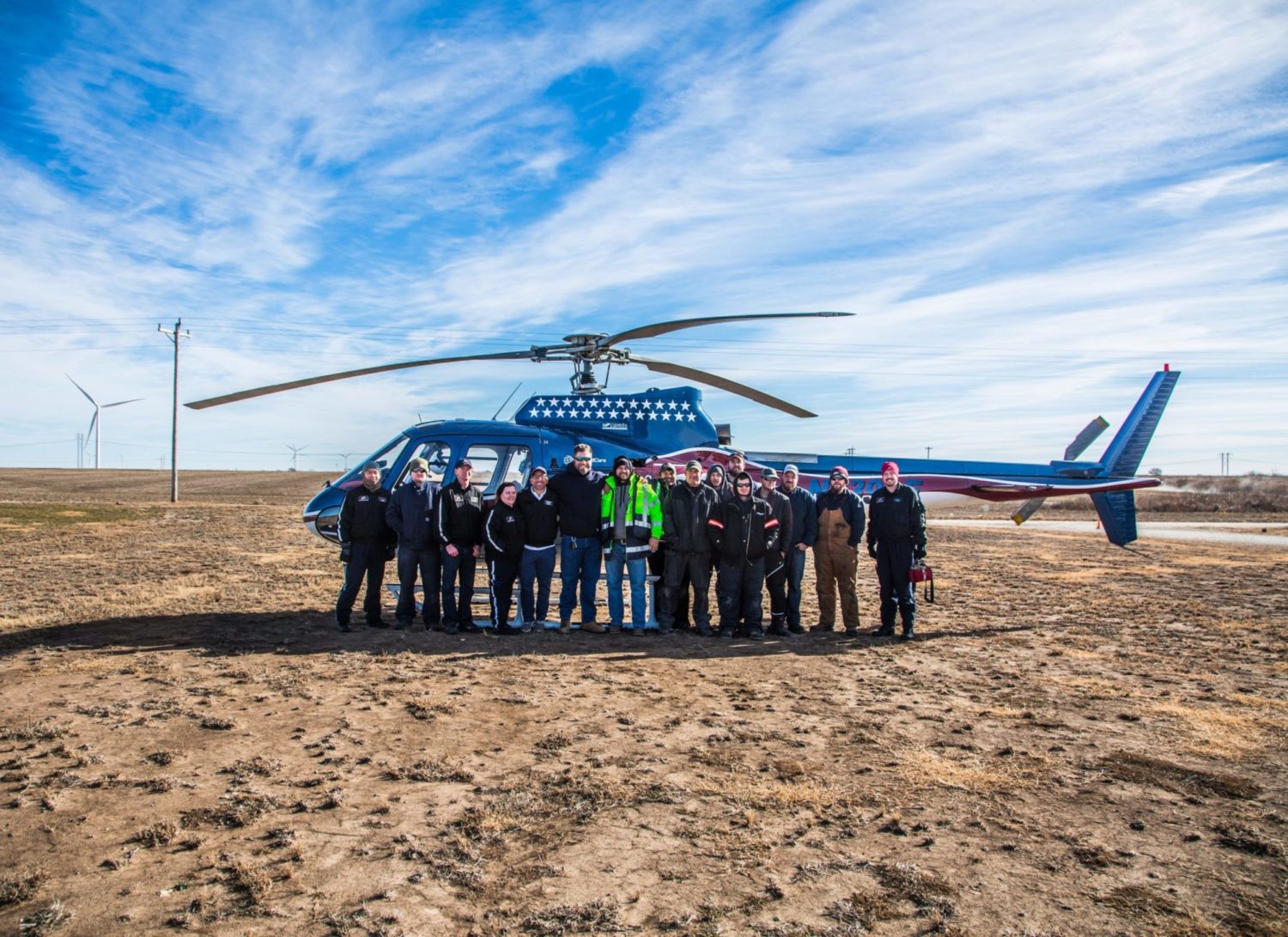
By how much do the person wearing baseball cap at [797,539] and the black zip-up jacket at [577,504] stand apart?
2.24 metres

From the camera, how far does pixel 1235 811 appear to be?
4090mm

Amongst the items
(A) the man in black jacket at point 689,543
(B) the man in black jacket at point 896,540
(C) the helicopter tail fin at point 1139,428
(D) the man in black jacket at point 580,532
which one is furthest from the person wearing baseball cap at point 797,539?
(C) the helicopter tail fin at point 1139,428

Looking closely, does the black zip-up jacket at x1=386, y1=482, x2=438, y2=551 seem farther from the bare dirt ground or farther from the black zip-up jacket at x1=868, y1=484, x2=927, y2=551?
the black zip-up jacket at x1=868, y1=484, x2=927, y2=551

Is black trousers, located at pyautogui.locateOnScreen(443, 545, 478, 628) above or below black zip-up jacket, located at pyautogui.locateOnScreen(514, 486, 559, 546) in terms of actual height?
below

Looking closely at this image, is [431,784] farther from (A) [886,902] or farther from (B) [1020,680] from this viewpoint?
(B) [1020,680]

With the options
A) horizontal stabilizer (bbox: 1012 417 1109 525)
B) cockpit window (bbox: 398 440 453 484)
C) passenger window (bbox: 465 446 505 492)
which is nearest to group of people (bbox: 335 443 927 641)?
cockpit window (bbox: 398 440 453 484)

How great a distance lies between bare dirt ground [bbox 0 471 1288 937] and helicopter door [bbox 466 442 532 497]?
245 centimetres

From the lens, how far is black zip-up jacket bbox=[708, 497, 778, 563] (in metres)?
8.82

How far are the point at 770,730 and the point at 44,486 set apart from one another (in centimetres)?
7086

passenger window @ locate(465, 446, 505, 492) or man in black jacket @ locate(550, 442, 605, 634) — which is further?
passenger window @ locate(465, 446, 505, 492)

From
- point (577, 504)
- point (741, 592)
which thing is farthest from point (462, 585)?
point (741, 592)

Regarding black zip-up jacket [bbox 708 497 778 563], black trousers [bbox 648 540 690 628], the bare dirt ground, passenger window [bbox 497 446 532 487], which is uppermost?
passenger window [bbox 497 446 532 487]

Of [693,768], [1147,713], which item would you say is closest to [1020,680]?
[1147,713]

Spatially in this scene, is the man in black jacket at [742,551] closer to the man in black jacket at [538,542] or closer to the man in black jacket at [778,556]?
the man in black jacket at [778,556]
